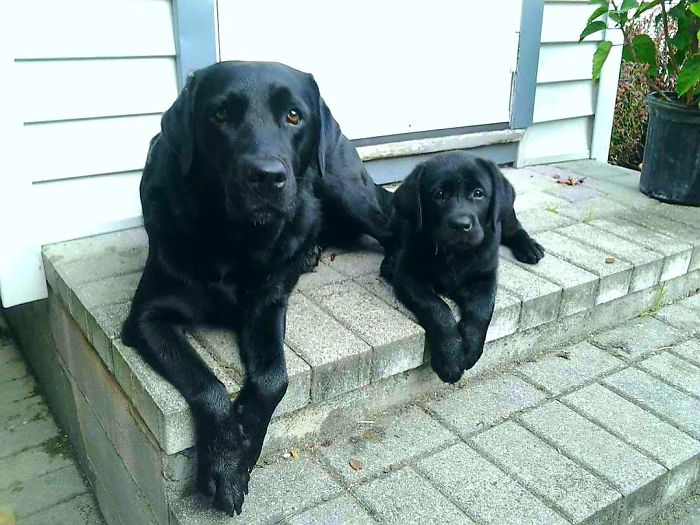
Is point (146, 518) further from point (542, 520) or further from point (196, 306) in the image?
point (542, 520)

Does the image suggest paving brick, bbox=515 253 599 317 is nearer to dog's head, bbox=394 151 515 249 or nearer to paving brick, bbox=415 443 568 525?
dog's head, bbox=394 151 515 249

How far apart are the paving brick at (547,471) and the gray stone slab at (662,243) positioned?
1346 millimetres

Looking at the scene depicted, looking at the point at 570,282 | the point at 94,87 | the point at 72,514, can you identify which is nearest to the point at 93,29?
the point at 94,87

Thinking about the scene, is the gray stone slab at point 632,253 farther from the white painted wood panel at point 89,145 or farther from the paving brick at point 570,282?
the white painted wood panel at point 89,145

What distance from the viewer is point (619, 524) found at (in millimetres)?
1954

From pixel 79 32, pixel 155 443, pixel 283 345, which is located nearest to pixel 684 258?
pixel 283 345

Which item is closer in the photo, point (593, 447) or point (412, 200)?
point (593, 447)

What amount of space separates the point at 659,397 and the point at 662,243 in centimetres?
A: 97

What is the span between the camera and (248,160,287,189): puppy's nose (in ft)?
5.73

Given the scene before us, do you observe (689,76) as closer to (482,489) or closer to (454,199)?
(454,199)

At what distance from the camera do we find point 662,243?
3.12 metres

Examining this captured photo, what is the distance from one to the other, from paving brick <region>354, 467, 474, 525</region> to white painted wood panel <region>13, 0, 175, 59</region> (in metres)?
1.96

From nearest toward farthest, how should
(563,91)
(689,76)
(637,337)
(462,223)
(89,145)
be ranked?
(462,223)
(89,145)
(637,337)
(689,76)
(563,91)

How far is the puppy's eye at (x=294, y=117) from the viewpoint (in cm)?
192
